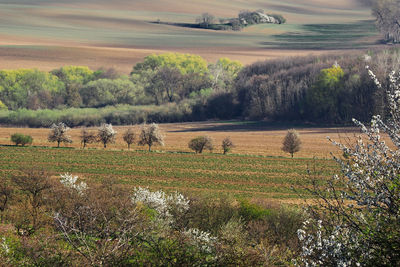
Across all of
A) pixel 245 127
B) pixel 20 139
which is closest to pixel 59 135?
pixel 20 139

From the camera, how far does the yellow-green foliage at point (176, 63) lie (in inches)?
6142

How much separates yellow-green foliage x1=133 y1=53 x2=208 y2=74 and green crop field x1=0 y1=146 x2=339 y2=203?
311 feet

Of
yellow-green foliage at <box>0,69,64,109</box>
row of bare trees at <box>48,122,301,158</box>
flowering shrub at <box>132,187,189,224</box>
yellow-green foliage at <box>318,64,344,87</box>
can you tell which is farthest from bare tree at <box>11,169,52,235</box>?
yellow-green foliage at <box>0,69,64,109</box>

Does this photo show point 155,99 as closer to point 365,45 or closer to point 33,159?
point 365,45

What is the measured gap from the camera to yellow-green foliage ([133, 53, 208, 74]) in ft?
512

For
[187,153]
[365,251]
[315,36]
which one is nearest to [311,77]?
[187,153]

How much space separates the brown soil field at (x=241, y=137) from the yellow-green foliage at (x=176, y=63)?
54.0 metres

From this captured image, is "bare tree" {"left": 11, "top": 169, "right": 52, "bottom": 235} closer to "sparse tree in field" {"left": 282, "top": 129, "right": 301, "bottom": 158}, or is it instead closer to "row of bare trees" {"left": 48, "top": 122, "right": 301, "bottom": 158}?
"row of bare trees" {"left": 48, "top": 122, "right": 301, "bottom": 158}

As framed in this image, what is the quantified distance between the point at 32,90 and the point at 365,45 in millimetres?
86729

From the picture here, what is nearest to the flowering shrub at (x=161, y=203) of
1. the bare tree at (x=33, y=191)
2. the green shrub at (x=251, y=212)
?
the green shrub at (x=251, y=212)

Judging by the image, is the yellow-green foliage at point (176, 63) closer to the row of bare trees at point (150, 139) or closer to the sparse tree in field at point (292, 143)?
the row of bare trees at point (150, 139)

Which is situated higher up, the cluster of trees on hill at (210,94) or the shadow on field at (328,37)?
the shadow on field at (328,37)

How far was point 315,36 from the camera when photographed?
607 feet

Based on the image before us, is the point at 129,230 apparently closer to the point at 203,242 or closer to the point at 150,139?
the point at 203,242
